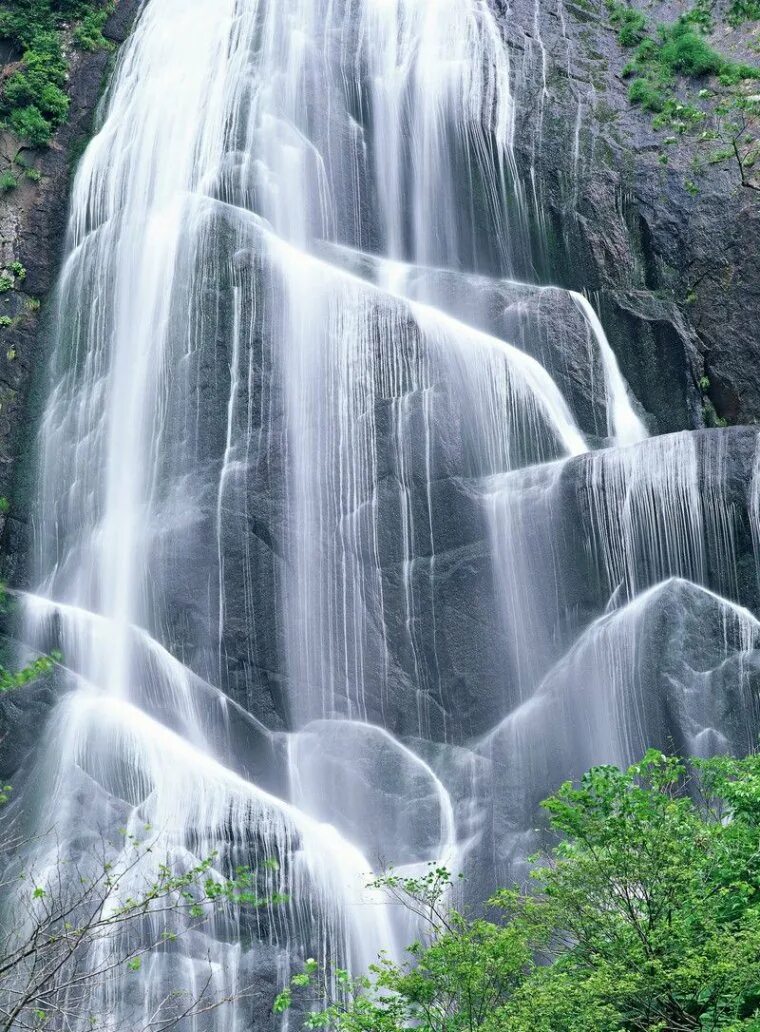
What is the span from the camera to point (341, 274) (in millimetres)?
20547

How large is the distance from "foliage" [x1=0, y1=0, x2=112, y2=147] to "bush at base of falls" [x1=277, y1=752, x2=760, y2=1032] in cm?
1968

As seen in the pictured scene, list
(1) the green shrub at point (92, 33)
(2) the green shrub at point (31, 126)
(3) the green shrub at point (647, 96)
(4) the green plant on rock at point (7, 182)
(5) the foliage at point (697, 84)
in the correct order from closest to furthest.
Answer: (5) the foliage at point (697, 84) < (3) the green shrub at point (647, 96) < (4) the green plant on rock at point (7, 182) < (2) the green shrub at point (31, 126) < (1) the green shrub at point (92, 33)

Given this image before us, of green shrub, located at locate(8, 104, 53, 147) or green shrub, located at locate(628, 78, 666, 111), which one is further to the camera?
green shrub, located at locate(8, 104, 53, 147)

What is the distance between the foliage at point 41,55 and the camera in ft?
81.1

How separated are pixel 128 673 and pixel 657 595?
25.8 ft

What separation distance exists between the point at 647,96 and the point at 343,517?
10.4 metres

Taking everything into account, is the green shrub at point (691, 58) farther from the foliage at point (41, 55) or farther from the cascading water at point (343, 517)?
the foliage at point (41, 55)

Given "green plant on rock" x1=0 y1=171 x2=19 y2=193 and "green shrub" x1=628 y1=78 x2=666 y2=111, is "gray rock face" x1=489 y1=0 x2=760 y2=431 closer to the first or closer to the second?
"green shrub" x1=628 y1=78 x2=666 y2=111

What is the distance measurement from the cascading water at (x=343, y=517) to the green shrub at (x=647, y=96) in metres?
2.37

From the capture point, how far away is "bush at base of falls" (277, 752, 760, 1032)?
8734 millimetres

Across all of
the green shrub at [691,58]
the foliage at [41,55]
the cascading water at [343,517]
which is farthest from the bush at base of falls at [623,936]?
the foliage at [41,55]

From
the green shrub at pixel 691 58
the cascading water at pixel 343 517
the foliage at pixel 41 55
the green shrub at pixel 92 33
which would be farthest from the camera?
the green shrub at pixel 92 33

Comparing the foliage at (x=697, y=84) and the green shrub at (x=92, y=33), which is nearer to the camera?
the foliage at (x=697, y=84)

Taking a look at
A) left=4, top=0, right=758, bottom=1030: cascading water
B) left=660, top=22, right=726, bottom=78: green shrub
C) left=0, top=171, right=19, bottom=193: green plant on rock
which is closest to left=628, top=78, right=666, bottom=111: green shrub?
left=660, top=22, right=726, bottom=78: green shrub
